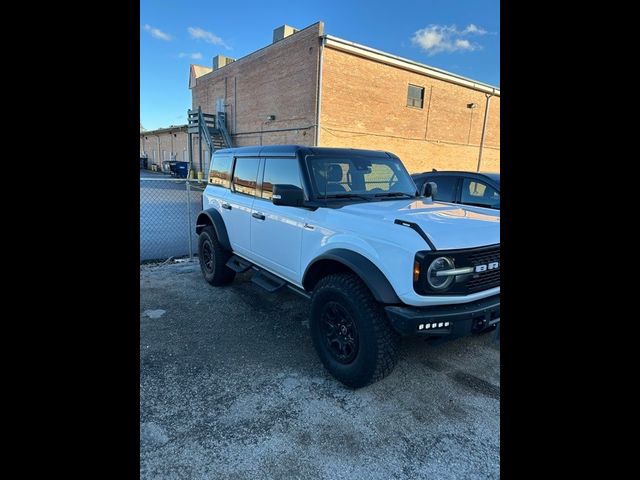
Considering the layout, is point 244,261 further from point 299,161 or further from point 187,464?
point 187,464

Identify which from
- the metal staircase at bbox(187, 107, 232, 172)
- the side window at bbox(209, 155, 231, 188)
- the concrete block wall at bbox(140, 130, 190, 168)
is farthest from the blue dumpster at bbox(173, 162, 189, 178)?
the side window at bbox(209, 155, 231, 188)

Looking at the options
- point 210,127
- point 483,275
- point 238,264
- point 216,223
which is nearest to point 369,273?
point 483,275

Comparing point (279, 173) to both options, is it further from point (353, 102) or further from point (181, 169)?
point (181, 169)

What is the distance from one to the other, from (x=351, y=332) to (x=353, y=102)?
1618 cm

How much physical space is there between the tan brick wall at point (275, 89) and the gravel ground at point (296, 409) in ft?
46.3

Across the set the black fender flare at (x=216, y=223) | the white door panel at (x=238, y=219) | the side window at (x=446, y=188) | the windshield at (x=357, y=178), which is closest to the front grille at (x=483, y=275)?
the windshield at (x=357, y=178)

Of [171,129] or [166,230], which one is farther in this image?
[171,129]

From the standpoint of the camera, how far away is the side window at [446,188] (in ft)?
21.8

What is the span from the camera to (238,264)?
5.07 meters

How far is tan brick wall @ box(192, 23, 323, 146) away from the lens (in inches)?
658

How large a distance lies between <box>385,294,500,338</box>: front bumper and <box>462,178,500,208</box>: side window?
375 centimetres

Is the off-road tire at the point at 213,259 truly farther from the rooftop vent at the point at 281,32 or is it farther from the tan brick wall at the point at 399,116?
the rooftop vent at the point at 281,32
